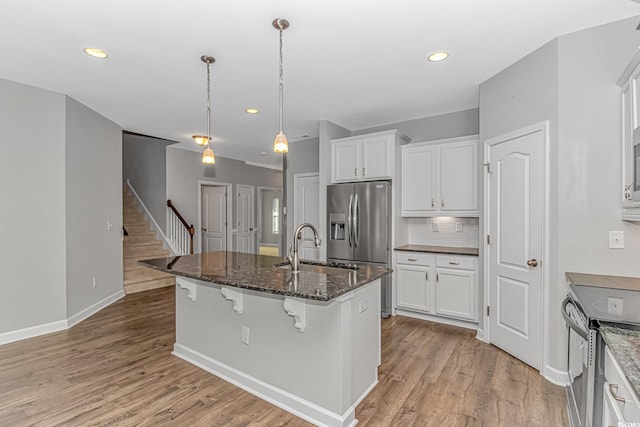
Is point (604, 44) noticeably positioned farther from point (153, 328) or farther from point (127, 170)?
point (127, 170)

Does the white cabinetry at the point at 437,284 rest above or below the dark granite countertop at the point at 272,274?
below

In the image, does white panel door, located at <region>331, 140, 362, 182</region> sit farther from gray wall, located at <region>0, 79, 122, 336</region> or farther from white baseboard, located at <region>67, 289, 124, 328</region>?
white baseboard, located at <region>67, 289, 124, 328</region>

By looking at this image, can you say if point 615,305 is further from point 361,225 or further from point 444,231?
point 361,225

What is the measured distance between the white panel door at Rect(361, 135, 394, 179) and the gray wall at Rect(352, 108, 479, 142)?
1.96 feet

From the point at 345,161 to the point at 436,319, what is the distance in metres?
2.40

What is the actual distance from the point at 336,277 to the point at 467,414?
126 cm

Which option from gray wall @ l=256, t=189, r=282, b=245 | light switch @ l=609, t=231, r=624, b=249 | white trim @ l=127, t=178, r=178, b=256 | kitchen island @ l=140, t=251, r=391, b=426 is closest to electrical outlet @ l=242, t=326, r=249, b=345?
kitchen island @ l=140, t=251, r=391, b=426

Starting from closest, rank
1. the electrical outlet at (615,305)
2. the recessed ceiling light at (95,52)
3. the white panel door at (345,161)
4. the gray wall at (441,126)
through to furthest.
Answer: the electrical outlet at (615,305), the recessed ceiling light at (95,52), the gray wall at (441,126), the white panel door at (345,161)

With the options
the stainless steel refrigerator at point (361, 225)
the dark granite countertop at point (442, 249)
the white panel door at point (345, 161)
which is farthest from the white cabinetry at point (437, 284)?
the white panel door at point (345, 161)

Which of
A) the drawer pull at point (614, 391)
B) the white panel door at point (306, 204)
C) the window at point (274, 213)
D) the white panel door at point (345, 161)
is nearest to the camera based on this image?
the drawer pull at point (614, 391)

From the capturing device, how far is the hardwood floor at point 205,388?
6.64 ft

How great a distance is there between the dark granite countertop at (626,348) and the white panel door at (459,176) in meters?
2.57

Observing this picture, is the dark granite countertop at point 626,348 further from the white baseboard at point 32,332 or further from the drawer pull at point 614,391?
the white baseboard at point 32,332

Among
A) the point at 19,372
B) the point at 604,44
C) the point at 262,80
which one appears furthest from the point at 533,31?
the point at 19,372
